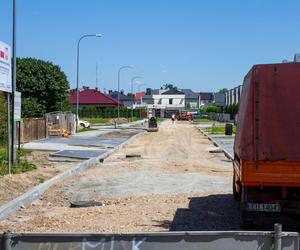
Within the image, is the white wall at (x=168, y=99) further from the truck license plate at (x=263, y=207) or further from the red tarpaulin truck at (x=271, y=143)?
the truck license plate at (x=263, y=207)

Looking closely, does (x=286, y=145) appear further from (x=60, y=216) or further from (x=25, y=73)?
(x=25, y=73)

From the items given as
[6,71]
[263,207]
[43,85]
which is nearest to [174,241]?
[263,207]

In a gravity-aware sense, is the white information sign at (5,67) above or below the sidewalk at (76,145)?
above

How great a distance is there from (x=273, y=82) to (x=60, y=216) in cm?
473

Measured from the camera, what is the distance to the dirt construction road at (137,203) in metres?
10.2

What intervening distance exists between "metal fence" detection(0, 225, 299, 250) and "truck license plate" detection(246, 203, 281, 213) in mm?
3330

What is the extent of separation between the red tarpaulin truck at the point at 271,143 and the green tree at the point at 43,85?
170 ft

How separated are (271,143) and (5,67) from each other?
1051 centimetres

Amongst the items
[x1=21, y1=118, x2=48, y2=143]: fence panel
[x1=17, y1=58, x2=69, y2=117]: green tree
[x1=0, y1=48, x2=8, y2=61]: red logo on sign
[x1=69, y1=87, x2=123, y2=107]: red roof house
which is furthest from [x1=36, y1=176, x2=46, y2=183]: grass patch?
[x1=69, y1=87, x2=123, y2=107]: red roof house

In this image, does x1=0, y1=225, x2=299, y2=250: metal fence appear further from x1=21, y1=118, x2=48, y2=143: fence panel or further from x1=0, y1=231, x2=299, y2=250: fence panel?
x1=21, y1=118, x2=48, y2=143: fence panel

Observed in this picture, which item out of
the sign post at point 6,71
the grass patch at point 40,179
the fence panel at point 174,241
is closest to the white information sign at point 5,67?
the sign post at point 6,71

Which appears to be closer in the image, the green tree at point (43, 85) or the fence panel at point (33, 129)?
the fence panel at point (33, 129)

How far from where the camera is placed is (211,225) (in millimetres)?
10281

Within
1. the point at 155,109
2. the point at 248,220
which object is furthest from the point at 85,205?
the point at 155,109
